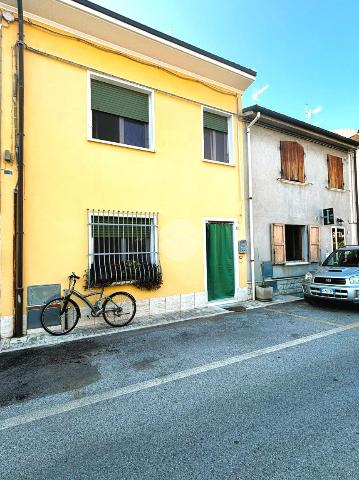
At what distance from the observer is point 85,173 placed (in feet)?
21.9

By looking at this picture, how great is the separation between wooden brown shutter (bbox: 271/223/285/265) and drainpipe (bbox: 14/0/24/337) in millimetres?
7486

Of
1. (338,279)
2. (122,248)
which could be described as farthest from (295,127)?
(122,248)

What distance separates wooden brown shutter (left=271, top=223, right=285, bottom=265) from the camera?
9867 millimetres

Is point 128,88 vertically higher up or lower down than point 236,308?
higher up

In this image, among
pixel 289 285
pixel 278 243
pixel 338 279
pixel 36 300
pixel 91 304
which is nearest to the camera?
pixel 36 300

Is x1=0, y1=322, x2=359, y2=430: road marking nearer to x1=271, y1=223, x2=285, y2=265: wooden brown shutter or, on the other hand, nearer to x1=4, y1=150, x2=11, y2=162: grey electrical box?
x1=4, y1=150, x2=11, y2=162: grey electrical box

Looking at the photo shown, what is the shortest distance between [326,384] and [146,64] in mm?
7934

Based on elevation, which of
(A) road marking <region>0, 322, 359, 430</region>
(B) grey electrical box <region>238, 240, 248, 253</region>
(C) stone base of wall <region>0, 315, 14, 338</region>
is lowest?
(A) road marking <region>0, 322, 359, 430</region>

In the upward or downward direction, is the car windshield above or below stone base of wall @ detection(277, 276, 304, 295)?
above

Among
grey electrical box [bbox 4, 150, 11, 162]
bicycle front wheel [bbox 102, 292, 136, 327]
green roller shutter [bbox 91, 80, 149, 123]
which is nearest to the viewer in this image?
grey electrical box [bbox 4, 150, 11, 162]

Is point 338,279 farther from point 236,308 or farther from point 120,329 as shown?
point 120,329

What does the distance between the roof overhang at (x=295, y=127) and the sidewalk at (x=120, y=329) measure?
5.93 m

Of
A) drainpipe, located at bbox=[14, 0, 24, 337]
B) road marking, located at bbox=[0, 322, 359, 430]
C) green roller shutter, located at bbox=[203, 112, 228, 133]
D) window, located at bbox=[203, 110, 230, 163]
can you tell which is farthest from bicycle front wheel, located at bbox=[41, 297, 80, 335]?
green roller shutter, located at bbox=[203, 112, 228, 133]

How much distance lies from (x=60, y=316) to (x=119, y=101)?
5250 mm
